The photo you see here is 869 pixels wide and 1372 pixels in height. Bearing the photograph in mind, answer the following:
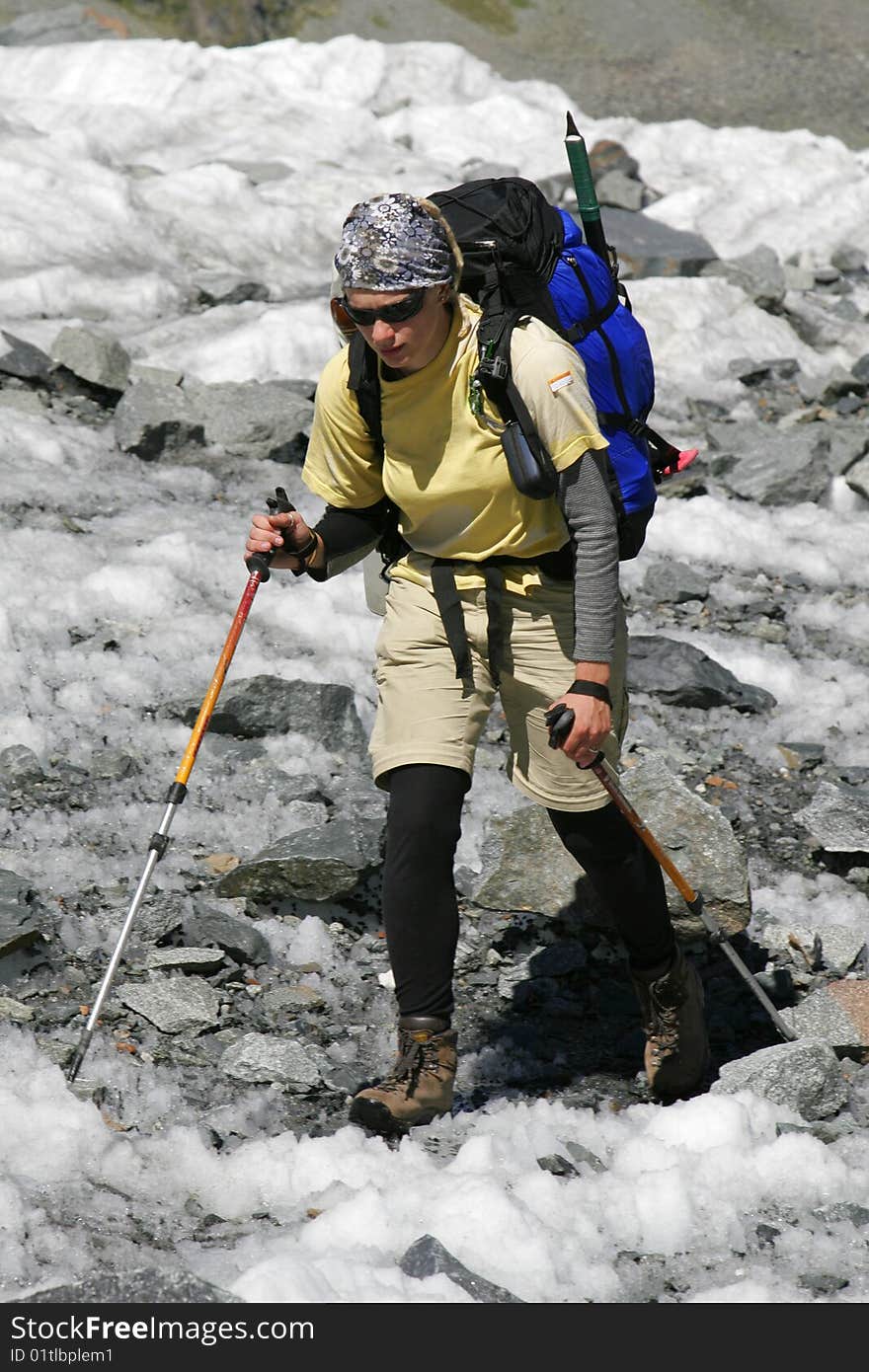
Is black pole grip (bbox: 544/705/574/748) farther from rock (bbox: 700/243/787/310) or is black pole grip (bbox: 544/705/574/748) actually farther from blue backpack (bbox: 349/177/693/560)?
rock (bbox: 700/243/787/310)


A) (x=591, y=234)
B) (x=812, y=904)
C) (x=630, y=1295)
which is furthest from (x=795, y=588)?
(x=630, y=1295)

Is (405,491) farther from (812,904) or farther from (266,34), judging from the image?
(266,34)

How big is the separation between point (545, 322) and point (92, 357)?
8.26m

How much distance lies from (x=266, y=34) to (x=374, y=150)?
154 ft

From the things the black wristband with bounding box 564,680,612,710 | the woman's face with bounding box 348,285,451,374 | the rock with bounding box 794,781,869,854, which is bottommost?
the rock with bounding box 794,781,869,854

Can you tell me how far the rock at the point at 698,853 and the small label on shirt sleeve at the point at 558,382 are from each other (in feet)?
7.93

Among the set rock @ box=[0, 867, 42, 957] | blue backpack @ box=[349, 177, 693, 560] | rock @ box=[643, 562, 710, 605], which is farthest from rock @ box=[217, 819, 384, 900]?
rock @ box=[643, 562, 710, 605]

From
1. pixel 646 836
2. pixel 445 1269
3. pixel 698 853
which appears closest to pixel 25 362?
pixel 698 853

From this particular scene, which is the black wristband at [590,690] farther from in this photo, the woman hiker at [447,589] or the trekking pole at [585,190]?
the trekking pole at [585,190]

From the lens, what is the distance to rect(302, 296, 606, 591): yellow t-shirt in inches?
179

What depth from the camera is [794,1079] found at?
524cm

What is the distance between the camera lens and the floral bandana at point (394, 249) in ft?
14.4

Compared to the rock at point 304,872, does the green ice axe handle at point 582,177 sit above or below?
above

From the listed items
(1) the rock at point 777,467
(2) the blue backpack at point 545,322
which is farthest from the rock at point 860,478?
(2) the blue backpack at point 545,322
